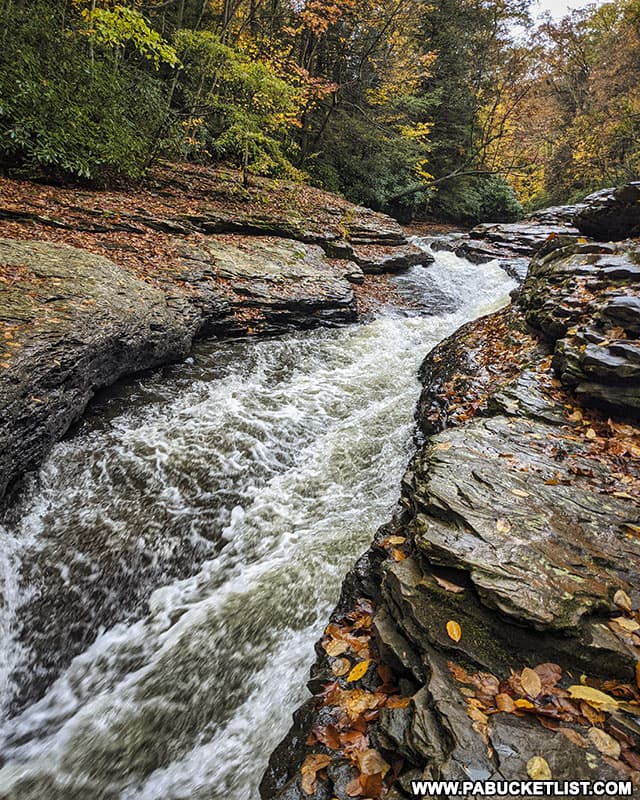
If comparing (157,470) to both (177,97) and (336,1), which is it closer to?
(177,97)

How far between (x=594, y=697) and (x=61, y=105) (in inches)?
437

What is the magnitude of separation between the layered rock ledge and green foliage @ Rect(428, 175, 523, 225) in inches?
772

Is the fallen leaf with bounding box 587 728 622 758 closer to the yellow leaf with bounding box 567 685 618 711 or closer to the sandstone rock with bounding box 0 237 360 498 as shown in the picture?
the yellow leaf with bounding box 567 685 618 711

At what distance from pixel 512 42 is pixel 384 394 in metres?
25.1

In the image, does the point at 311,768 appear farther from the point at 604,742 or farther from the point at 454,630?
the point at 604,742

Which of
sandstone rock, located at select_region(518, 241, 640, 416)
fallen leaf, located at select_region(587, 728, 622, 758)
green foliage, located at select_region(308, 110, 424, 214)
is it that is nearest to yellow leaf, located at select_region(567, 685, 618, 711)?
fallen leaf, located at select_region(587, 728, 622, 758)

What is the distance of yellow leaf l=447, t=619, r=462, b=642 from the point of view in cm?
211

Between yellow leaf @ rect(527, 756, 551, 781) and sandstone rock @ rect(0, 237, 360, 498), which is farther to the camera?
sandstone rock @ rect(0, 237, 360, 498)

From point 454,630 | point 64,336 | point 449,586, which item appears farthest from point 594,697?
point 64,336

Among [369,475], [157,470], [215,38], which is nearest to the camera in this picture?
[157,470]

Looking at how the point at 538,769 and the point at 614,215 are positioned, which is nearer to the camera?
the point at 538,769

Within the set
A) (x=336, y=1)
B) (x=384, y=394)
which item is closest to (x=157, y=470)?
(x=384, y=394)

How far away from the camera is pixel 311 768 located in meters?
1.95

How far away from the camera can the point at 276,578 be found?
3.39 metres
